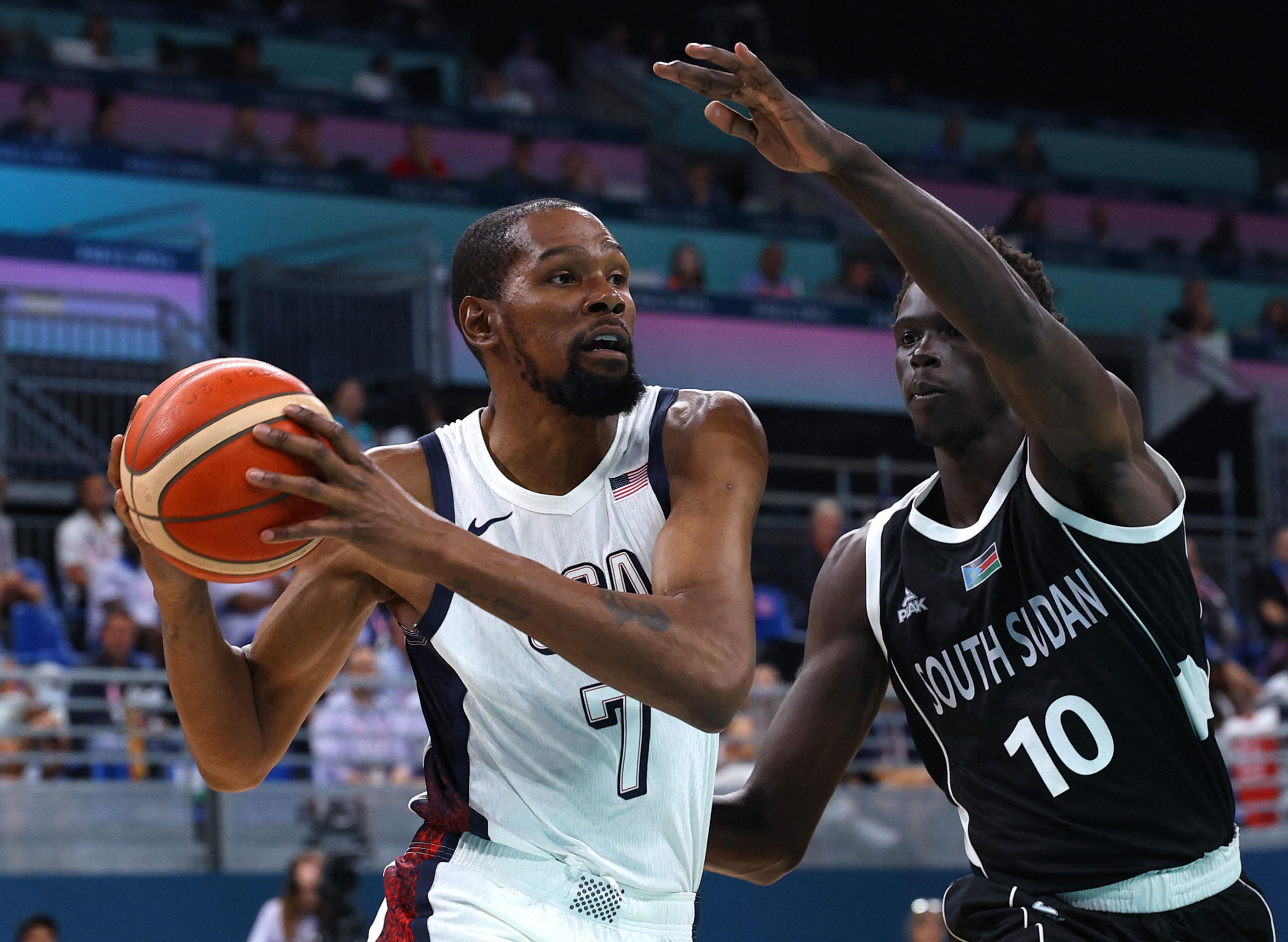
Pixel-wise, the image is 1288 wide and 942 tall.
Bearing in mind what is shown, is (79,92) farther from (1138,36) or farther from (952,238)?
(1138,36)

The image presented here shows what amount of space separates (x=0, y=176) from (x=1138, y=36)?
16.6 meters

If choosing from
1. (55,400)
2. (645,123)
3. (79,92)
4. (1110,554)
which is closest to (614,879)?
(1110,554)

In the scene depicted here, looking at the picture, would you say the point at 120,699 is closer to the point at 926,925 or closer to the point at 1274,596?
the point at 926,925

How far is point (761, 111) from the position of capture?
2.97 metres

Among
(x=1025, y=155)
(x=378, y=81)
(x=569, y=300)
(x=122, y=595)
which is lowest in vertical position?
(x=122, y=595)

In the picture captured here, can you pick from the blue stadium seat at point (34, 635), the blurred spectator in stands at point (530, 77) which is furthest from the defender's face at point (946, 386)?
the blurred spectator in stands at point (530, 77)

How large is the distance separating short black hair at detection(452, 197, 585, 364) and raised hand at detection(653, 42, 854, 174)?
0.54 metres

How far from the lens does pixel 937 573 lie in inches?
145

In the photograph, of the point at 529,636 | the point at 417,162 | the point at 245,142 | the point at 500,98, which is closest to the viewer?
the point at 529,636

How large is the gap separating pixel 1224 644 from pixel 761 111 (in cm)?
1123

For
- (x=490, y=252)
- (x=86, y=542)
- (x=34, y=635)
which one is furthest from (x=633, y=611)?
(x=86, y=542)

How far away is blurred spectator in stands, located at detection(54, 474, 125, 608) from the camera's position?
10484 mm

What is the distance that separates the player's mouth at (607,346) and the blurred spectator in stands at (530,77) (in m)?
16.3

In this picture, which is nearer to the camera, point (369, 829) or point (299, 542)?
point (299, 542)
